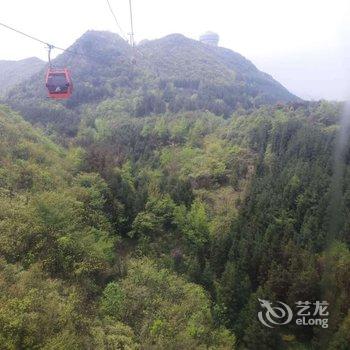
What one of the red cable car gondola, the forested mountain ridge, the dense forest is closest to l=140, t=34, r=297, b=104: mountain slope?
the forested mountain ridge

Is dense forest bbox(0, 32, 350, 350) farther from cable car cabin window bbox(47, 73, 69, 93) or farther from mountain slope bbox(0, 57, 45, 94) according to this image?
mountain slope bbox(0, 57, 45, 94)

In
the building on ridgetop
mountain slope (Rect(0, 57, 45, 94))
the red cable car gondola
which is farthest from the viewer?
the building on ridgetop

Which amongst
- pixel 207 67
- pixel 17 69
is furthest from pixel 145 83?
pixel 17 69

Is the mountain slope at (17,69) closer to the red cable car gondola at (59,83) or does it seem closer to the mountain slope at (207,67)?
the mountain slope at (207,67)

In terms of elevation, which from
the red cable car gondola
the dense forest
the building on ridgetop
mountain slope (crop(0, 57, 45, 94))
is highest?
the building on ridgetop

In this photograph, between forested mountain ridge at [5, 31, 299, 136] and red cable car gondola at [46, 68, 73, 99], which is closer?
red cable car gondola at [46, 68, 73, 99]

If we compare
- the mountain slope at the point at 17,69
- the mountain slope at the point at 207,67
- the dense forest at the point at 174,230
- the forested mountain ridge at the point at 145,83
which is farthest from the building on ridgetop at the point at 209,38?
the dense forest at the point at 174,230

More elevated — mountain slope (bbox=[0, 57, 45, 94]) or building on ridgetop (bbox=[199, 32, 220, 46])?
building on ridgetop (bbox=[199, 32, 220, 46])

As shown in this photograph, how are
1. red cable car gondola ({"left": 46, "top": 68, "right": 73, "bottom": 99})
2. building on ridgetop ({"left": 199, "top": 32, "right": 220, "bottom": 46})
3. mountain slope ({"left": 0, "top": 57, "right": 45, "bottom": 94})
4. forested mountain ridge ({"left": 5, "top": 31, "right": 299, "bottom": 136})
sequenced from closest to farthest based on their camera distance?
red cable car gondola ({"left": 46, "top": 68, "right": 73, "bottom": 99}) < forested mountain ridge ({"left": 5, "top": 31, "right": 299, "bottom": 136}) < mountain slope ({"left": 0, "top": 57, "right": 45, "bottom": 94}) < building on ridgetop ({"left": 199, "top": 32, "right": 220, "bottom": 46})
